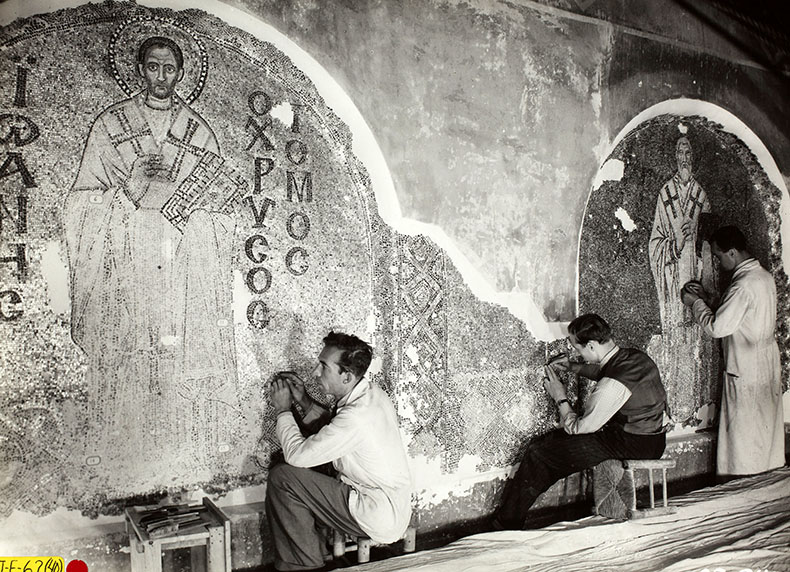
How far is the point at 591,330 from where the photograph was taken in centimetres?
366

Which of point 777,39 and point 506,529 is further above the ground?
point 777,39

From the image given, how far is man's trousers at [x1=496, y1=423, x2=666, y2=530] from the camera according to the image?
11.8ft

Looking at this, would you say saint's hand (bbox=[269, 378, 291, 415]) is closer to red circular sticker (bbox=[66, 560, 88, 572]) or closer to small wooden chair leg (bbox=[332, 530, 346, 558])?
small wooden chair leg (bbox=[332, 530, 346, 558])

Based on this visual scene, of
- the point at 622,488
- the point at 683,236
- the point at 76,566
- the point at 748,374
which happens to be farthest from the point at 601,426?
the point at 76,566

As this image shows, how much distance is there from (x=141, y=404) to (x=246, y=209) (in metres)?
1.00

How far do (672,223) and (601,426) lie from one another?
190 cm

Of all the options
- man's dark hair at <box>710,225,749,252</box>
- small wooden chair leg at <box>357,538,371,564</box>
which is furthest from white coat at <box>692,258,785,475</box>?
small wooden chair leg at <box>357,538,371,564</box>

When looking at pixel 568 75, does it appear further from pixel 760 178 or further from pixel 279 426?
pixel 279 426

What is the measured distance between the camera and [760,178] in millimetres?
5297

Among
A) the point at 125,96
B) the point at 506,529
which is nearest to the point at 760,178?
the point at 506,529

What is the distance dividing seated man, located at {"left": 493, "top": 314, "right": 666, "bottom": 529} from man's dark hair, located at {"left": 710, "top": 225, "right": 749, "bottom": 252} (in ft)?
4.70

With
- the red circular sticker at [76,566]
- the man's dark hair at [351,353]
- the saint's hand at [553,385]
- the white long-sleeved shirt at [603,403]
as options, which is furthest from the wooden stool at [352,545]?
the saint's hand at [553,385]

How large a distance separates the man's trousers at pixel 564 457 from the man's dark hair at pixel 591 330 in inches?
19.6

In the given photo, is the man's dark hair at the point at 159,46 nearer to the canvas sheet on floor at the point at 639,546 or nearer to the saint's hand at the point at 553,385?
the canvas sheet on floor at the point at 639,546
